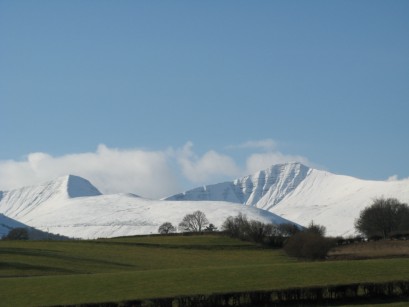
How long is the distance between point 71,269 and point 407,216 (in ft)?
283

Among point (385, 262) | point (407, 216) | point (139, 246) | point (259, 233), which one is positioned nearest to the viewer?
point (385, 262)

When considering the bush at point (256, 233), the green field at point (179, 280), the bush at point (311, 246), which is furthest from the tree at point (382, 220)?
the green field at point (179, 280)

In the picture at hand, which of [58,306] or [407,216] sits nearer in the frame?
[58,306]

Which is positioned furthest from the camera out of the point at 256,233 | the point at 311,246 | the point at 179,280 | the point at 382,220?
the point at 382,220

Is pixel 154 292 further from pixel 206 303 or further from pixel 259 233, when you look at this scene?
pixel 259 233

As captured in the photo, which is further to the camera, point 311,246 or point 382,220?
point 382,220

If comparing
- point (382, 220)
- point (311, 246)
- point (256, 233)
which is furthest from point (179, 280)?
point (382, 220)

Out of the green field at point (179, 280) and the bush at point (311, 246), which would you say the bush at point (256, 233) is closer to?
the bush at point (311, 246)

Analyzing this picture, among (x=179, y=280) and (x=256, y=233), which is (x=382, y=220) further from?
(x=179, y=280)

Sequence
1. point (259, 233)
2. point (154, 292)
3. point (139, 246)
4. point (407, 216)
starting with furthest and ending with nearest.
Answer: point (407, 216) < point (259, 233) < point (139, 246) < point (154, 292)

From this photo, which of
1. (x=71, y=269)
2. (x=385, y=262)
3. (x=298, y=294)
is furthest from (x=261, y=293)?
(x=71, y=269)

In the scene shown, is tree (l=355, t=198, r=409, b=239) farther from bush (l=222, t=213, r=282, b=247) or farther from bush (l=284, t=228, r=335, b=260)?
bush (l=284, t=228, r=335, b=260)

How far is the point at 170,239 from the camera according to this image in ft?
410

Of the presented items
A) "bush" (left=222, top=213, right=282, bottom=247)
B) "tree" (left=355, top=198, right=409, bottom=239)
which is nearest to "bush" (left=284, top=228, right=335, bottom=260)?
"bush" (left=222, top=213, right=282, bottom=247)
